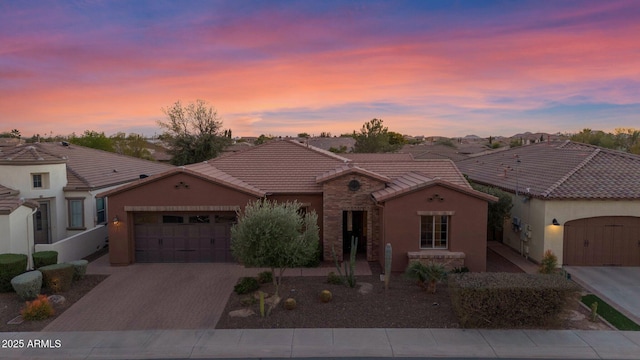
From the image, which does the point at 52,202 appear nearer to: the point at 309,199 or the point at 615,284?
the point at 309,199

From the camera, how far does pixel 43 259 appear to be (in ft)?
55.2

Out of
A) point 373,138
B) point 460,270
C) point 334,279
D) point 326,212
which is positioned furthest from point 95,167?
point 373,138

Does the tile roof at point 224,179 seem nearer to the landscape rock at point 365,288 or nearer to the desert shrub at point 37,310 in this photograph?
the landscape rock at point 365,288

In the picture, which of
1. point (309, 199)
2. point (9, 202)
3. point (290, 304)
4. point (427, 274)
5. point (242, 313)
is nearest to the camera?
point (242, 313)

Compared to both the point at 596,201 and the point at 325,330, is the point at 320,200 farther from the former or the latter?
the point at 596,201

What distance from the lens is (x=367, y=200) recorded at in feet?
64.0

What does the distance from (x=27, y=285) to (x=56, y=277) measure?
1.03 meters

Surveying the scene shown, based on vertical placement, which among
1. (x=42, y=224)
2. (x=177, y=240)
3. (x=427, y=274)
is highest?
(x=42, y=224)

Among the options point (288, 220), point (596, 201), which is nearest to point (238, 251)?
point (288, 220)

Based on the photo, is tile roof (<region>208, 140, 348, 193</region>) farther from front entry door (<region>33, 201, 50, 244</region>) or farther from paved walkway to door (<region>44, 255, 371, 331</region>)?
front entry door (<region>33, 201, 50, 244</region>)

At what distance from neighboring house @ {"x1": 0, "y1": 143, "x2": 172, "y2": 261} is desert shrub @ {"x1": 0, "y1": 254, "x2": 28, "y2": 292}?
6.10 feet

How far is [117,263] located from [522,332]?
50.2 ft

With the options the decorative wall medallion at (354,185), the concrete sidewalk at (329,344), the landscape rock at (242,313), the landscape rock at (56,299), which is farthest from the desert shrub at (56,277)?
the decorative wall medallion at (354,185)

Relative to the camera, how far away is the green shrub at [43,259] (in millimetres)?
16812
